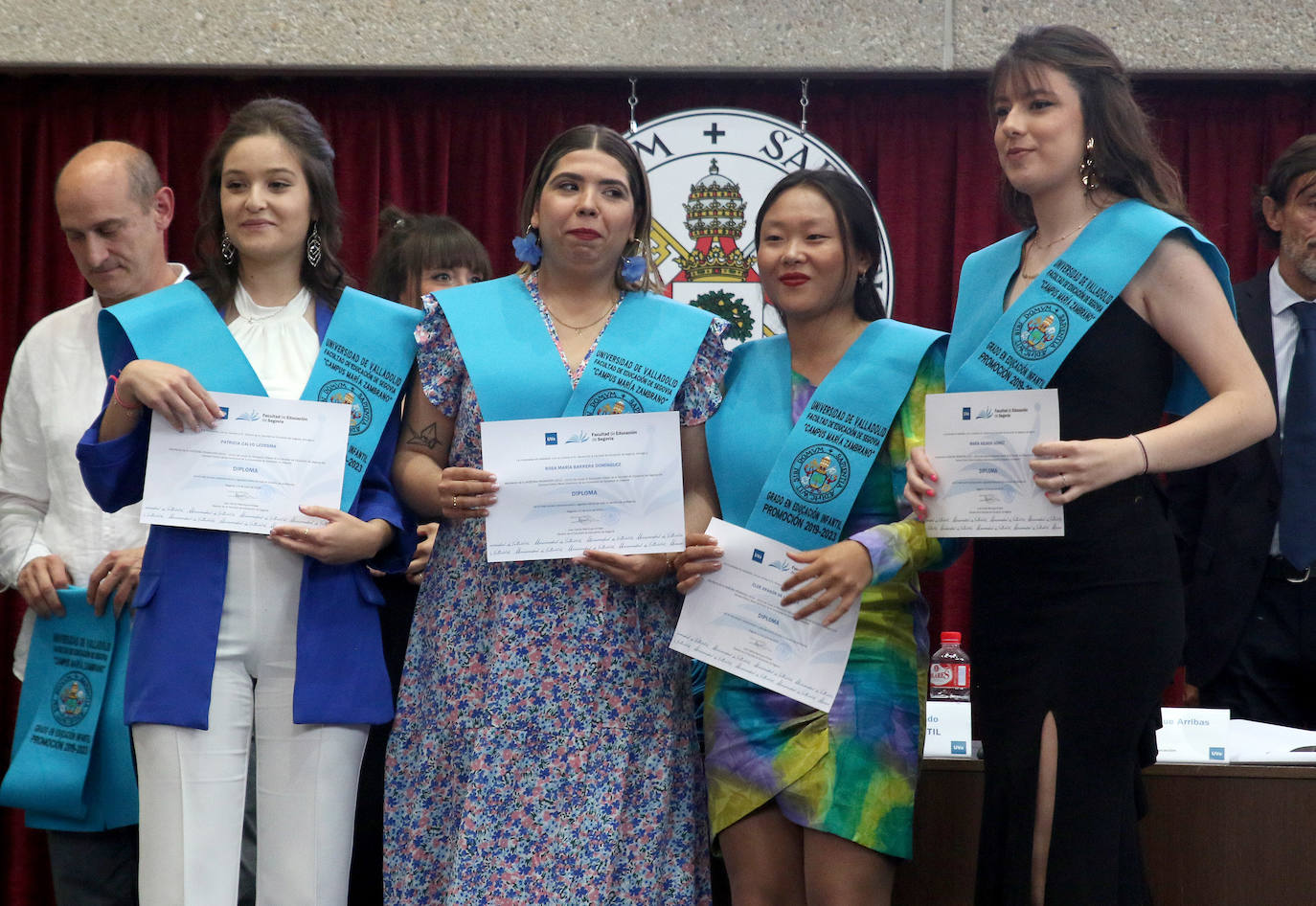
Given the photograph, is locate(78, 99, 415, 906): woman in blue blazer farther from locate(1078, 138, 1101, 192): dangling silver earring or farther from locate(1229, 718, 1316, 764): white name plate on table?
locate(1229, 718, 1316, 764): white name plate on table

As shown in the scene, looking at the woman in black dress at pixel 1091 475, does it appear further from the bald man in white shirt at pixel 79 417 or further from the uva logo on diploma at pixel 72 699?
the bald man in white shirt at pixel 79 417

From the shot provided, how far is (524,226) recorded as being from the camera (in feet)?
7.50

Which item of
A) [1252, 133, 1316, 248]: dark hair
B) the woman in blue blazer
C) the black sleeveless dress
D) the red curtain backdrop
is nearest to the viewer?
the black sleeveless dress

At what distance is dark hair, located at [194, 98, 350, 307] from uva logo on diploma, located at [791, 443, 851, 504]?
2.76ft

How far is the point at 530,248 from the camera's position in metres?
2.25

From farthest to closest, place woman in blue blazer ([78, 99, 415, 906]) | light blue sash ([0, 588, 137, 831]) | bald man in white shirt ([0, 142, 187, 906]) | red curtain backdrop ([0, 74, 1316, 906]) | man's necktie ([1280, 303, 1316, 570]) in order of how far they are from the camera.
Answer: red curtain backdrop ([0, 74, 1316, 906])
man's necktie ([1280, 303, 1316, 570])
bald man in white shirt ([0, 142, 187, 906])
light blue sash ([0, 588, 137, 831])
woman in blue blazer ([78, 99, 415, 906])

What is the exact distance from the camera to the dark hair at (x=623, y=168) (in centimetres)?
221

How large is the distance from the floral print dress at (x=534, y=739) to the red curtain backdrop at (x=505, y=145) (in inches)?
77.9

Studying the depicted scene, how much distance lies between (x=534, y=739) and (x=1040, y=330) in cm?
98

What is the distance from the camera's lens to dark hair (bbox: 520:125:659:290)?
2213mm

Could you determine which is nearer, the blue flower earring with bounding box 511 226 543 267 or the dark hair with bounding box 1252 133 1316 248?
the blue flower earring with bounding box 511 226 543 267

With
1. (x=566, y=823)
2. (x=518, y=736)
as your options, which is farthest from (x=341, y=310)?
(x=566, y=823)

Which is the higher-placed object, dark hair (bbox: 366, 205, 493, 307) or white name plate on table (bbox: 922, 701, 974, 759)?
dark hair (bbox: 366, 205, 493, 307)

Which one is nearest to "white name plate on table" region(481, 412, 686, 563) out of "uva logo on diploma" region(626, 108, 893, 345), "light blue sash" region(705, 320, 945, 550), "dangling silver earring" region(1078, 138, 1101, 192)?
"light blue sash" region(705, 320, 945, 550)
